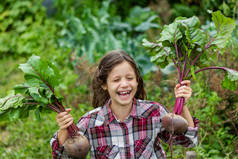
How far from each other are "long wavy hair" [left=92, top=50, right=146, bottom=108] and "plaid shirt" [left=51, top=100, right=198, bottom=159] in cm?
23

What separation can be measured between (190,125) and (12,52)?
183 inches

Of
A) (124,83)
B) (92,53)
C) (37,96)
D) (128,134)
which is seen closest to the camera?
(37,96)

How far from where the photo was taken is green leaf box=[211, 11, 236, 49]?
1990 mm

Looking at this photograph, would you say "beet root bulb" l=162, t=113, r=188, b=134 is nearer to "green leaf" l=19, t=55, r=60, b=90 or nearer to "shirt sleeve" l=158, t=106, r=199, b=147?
"shirt sleeve" l=158, t=106, r=199, b=147

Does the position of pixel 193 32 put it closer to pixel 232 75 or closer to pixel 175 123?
pixel 232 75

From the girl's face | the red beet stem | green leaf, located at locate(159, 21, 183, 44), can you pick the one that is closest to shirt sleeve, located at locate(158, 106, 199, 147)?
the red beet stem

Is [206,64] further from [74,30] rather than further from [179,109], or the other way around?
[74,30]

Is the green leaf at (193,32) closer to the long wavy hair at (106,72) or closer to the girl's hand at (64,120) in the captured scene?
the long wavy hair at (106,72)

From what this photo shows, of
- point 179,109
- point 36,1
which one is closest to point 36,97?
point 179,109

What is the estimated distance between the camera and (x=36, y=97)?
1.84 m

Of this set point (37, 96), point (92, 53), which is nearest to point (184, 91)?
point (37, 96)

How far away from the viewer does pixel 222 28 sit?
204 cm

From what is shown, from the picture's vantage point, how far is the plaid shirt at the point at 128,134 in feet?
6.72

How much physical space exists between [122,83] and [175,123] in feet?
1.37
